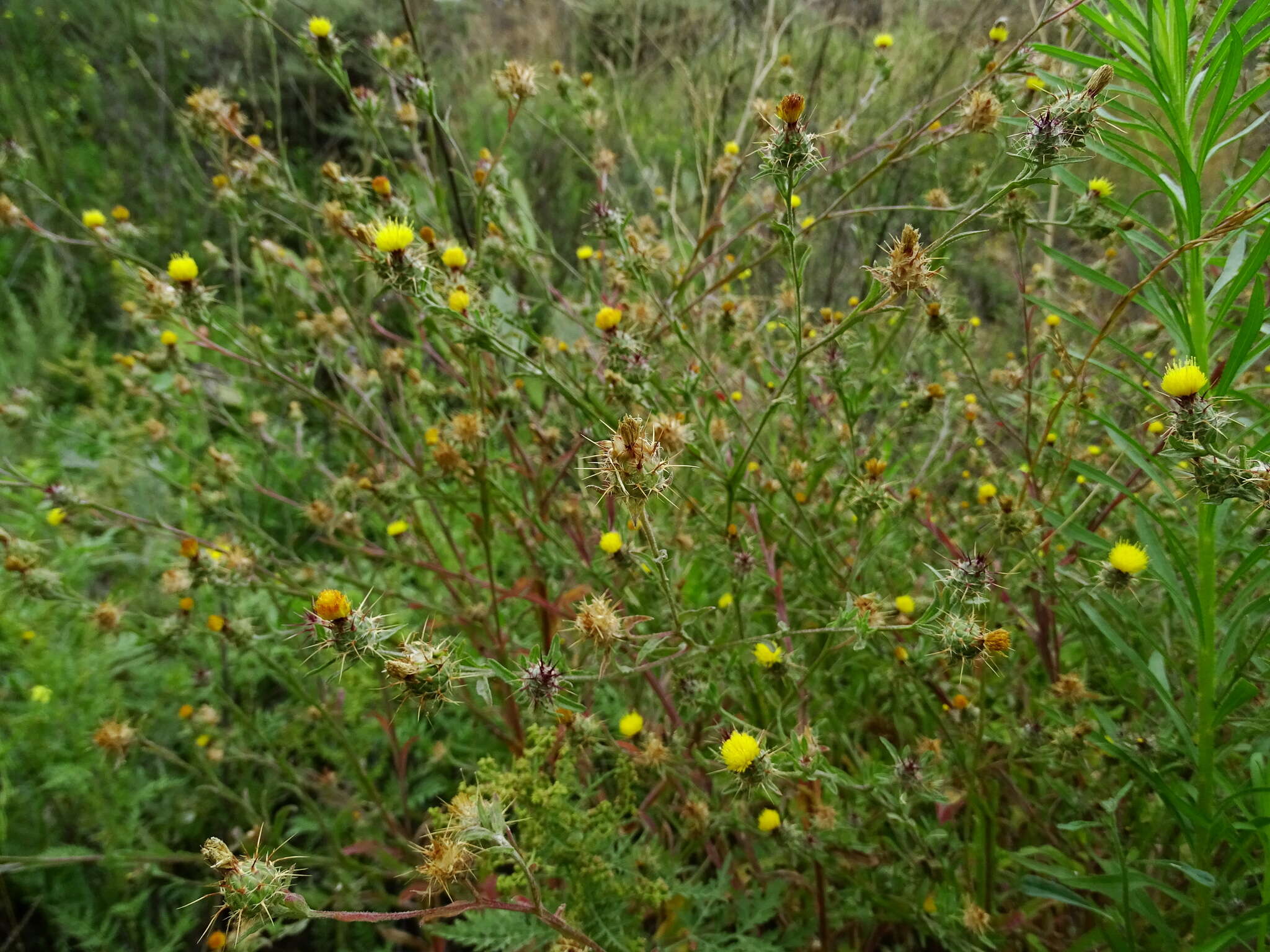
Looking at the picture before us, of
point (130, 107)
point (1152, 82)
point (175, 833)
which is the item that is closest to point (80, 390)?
point (130, 107)

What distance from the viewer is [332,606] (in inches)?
36.6

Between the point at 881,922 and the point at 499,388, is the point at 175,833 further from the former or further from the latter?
the point at 881,922

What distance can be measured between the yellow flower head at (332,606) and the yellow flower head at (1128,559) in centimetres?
108

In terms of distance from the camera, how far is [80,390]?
3.78 meters

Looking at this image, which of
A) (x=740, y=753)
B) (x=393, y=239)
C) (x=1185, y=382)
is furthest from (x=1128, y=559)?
(x=393, y=239)

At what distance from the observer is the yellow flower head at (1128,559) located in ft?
3.52

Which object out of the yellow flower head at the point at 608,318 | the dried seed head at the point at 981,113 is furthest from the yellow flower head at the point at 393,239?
the dried seed head at the point at 981,113

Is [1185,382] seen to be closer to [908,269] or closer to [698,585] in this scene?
[908,269]

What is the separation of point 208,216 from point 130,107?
1005 mm

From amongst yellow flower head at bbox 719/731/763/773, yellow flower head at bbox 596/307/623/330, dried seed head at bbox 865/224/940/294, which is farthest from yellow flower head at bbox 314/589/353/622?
dried seed head at bbox 865/224/940/294

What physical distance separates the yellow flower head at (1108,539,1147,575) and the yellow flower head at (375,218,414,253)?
3.85ft

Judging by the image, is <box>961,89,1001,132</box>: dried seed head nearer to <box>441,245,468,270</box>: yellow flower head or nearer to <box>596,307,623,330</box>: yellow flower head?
<box>596,307,623,330</box>: yellow flower head

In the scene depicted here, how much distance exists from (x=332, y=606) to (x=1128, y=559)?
1103 mm

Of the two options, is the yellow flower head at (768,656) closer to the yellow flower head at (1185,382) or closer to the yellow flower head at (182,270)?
the yellow flower head at (1185,382)
